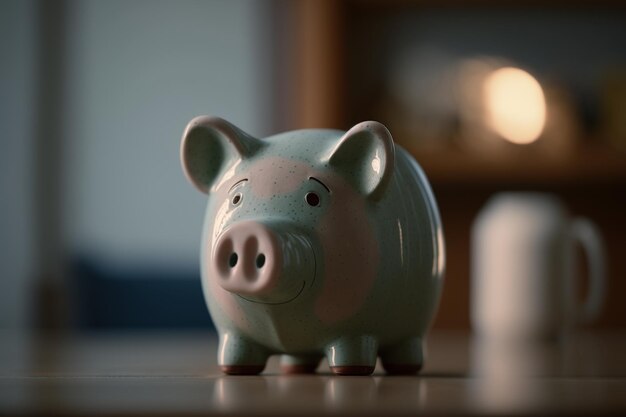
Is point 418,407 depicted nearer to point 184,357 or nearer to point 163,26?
point 184,357

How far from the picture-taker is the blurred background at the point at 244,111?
236 cm

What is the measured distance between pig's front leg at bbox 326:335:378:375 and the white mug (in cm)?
87

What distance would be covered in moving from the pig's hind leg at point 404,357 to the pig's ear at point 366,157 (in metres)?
0.13

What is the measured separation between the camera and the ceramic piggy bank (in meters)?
0.63

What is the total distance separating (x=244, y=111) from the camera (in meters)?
3.27

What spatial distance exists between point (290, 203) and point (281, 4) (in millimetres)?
2582

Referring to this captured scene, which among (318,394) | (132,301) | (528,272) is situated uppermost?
(318,394)

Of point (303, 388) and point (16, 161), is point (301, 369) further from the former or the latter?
point (16, 161)

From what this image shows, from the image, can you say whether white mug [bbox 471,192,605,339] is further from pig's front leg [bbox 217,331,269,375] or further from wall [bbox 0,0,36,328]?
wall [bbox 0,0,36,328]

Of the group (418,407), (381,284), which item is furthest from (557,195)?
(418,407)

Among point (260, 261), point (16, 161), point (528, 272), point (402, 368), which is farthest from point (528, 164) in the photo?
point (16, 161)

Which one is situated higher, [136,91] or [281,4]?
[281,4]

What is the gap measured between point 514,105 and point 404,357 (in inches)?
69.8

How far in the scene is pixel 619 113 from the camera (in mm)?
2389
